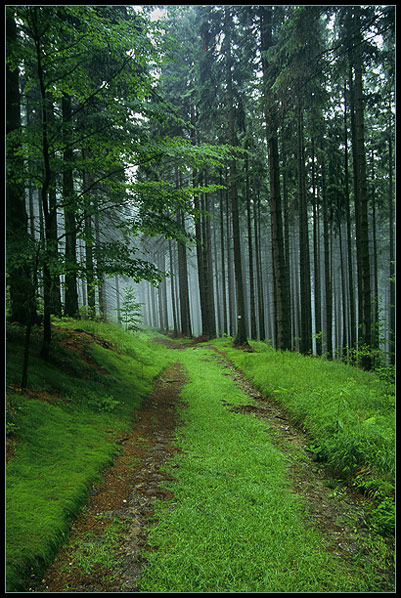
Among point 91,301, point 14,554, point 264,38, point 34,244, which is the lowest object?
point 14,554

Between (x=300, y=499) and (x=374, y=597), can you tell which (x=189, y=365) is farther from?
(x=374, y=597)

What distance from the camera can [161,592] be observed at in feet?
7.19

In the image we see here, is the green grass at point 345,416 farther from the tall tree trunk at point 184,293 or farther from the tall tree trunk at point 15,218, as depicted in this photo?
the tall tree trunk at point 184,293

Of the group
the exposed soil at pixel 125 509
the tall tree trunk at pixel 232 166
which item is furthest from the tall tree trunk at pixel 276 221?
the exposed soil at pixel 125 509

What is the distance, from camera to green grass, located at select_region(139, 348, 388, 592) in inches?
90.5

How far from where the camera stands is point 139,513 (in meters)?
3.10

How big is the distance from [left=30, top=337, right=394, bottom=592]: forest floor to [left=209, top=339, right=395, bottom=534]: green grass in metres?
0.22

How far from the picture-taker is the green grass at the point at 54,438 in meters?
2.54

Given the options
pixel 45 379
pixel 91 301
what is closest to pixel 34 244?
pixel 45 379

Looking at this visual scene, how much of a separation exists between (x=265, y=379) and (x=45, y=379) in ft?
18.5

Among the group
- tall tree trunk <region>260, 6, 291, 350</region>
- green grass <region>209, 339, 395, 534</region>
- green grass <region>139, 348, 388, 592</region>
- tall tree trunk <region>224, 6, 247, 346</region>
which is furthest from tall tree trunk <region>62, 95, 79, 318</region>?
tall tree trunk <region>224, 6, 247, 346</region>

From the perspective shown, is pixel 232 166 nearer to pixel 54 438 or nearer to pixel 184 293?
pixel 184 293

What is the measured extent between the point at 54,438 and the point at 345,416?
4.56 m

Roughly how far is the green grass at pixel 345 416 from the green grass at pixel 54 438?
3140 millimetres
